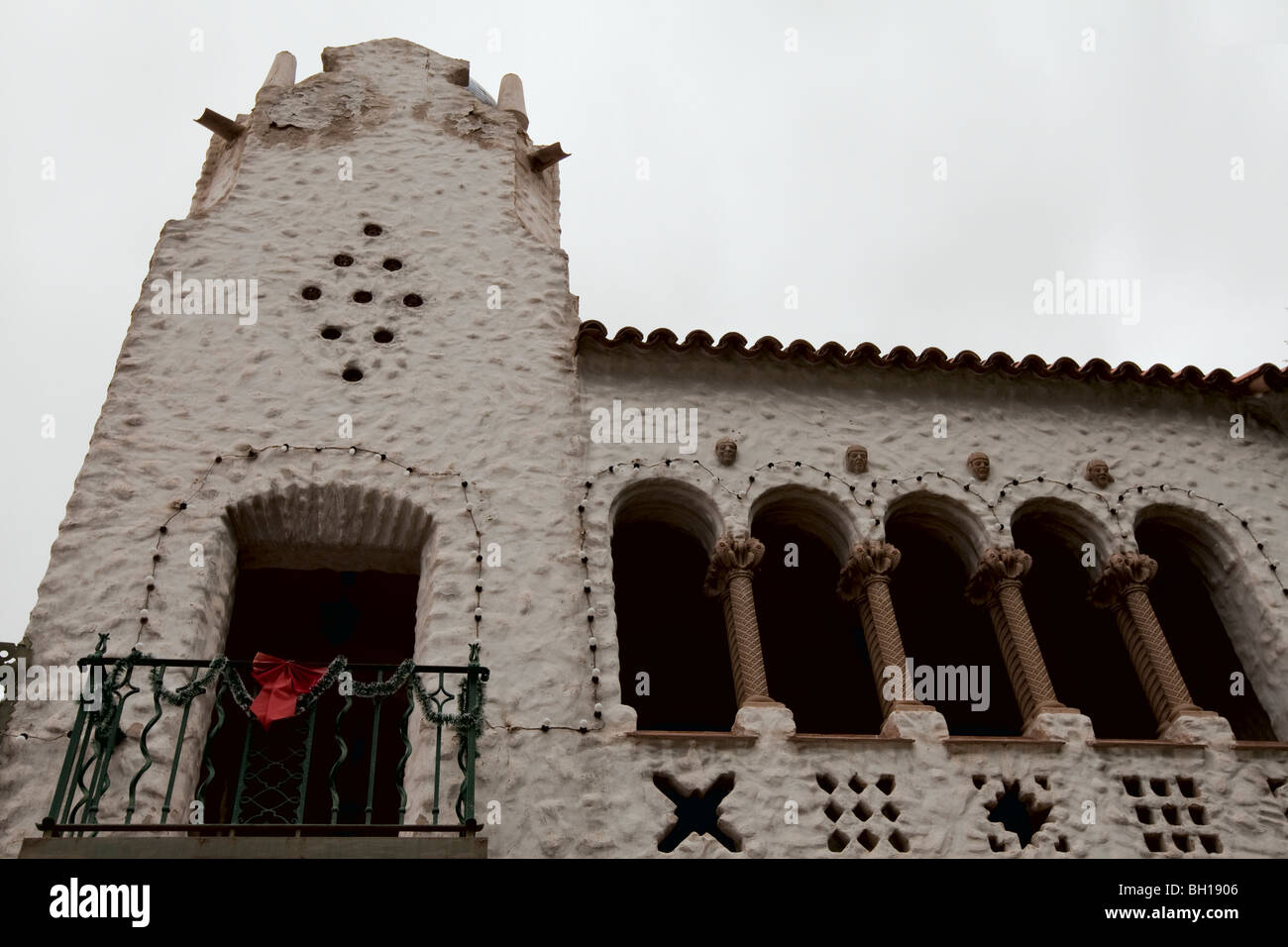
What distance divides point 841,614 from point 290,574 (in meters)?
4.37

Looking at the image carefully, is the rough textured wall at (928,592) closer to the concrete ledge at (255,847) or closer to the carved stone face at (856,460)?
the carved stone face at (856,460)

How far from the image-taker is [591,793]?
6676 mm

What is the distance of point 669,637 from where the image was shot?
10.2 meters

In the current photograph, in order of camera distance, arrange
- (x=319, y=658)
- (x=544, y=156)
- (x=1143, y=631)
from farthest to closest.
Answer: (x=544, y=156), (x=319, y=658), (x=1143, y=631)

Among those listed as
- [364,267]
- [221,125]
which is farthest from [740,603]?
[221,125]

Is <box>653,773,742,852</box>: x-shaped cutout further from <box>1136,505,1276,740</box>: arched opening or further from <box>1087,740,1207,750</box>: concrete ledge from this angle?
<box>1136,505,1276,740</box>: arched opening

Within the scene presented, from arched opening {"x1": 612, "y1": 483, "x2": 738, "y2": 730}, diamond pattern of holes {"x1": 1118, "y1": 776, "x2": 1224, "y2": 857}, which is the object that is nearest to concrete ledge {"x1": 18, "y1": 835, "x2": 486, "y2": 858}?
arched opening {"x1": 612, "y1": 483, "x2": 738, "y2": 730}

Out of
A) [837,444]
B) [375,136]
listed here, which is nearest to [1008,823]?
[837,444]

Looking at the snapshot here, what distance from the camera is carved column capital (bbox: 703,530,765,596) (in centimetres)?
788

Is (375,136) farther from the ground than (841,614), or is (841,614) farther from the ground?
(375,136)

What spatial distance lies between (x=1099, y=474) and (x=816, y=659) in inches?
113

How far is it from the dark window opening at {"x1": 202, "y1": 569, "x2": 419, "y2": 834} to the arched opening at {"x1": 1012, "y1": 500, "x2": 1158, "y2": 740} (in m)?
4.61

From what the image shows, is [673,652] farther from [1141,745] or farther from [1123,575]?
[1141,745]
